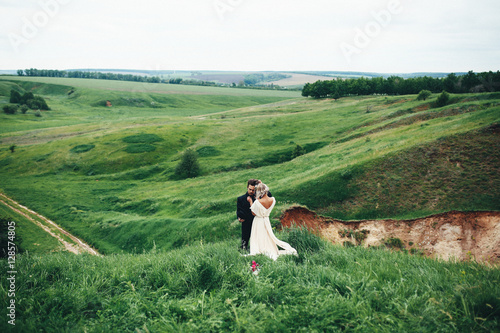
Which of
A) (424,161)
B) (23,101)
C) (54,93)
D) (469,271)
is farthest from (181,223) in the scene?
(54,93)

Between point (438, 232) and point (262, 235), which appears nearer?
point (262, 235)

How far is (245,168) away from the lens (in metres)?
49.1

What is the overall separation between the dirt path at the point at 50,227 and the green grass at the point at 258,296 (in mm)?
21249

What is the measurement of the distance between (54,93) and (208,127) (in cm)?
15178

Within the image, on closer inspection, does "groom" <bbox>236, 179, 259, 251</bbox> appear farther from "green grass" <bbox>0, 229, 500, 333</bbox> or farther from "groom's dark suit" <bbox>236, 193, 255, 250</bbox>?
"green grass" <bbox>0, 229, 500, 333</bbox>

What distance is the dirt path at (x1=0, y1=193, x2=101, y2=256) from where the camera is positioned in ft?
92.6

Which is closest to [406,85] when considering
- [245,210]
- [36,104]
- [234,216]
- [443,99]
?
[443,99]

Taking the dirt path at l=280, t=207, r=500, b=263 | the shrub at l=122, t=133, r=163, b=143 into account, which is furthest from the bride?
the shrub at l=122, t=133, r=163, b=143

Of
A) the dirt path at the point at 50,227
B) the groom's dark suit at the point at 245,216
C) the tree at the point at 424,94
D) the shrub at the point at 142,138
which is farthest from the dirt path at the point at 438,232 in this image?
the shrub at the point at 142,138

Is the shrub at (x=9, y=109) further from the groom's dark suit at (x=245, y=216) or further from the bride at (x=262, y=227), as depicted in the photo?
the bride at (x=262, y=227)

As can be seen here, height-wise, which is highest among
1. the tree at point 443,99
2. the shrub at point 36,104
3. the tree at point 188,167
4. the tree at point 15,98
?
the tree at point 443,99

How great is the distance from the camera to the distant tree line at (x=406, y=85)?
73438 millimetres

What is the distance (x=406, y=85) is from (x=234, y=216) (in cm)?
9438

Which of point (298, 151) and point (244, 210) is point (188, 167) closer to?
point (298, 151)
